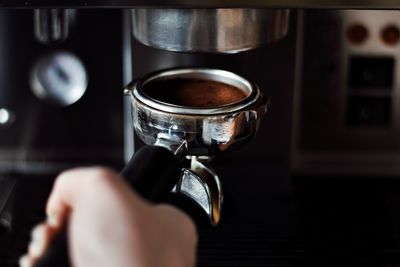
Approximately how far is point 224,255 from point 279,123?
0.54 ft

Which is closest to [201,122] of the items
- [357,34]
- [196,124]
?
[196,124]

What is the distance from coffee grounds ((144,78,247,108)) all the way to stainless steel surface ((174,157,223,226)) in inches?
1.9

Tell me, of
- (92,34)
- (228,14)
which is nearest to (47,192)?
(92,34)

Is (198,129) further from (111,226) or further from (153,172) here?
(111,226)

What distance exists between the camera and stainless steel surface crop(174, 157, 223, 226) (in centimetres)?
61

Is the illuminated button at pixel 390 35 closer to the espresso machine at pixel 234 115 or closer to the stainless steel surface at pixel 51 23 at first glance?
the espresso machine at pixel 234 115

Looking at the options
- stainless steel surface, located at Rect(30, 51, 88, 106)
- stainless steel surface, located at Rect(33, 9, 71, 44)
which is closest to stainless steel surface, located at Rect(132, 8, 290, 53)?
stainless steel surface, located at Rect(33, 9, 71, 44)

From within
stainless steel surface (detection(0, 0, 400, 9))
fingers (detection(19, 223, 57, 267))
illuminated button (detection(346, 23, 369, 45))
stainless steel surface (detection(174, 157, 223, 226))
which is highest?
stainless steel surface (detection(0, 0, 400, 9))

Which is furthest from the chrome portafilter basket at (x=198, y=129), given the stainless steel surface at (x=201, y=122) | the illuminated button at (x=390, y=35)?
the illuminated button at (x=390, y=35)

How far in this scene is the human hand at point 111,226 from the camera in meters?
0.39

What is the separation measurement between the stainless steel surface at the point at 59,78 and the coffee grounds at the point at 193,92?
0.73ft

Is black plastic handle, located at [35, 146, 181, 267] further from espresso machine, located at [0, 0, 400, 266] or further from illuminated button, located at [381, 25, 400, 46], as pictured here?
illuminated button, located at [381, 25, 400, 46]

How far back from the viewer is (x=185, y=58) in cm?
75

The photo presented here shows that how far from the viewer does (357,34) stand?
2.74 ft
